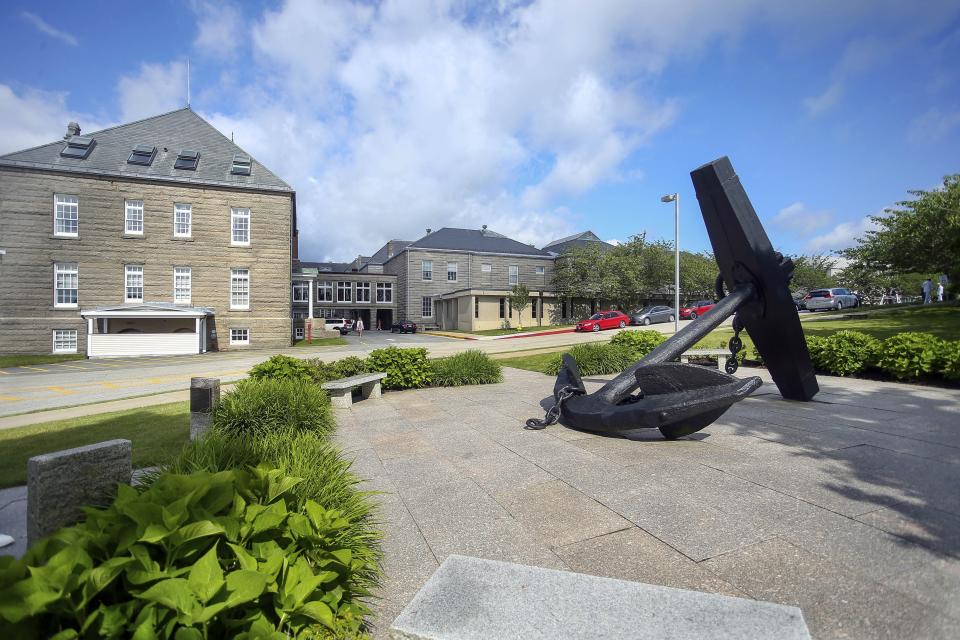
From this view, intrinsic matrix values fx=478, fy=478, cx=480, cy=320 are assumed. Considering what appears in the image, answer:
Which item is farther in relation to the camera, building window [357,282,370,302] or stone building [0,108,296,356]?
building window [357,282,370,302]

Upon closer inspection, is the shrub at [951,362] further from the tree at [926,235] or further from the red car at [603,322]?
the red car at [603,322]

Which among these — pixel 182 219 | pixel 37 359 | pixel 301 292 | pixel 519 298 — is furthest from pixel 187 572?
pixel 301 292

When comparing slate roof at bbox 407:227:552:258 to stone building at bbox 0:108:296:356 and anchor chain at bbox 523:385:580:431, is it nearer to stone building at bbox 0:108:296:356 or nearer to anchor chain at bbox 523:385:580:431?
stone building at bbox 0:108:296:356

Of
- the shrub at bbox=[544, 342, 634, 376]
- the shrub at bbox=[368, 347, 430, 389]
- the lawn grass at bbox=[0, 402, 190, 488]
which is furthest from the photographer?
the shrub at bbox=[544, 342, 634, 376]

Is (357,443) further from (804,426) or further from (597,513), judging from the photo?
(804,426)

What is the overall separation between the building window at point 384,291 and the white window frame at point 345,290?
3.11m

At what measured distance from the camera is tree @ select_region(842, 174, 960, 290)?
22125 mm

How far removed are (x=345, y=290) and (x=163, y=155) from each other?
2664 centimetres

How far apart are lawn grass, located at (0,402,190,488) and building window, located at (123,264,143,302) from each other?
22.2m

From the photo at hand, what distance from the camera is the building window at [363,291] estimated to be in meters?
54.3

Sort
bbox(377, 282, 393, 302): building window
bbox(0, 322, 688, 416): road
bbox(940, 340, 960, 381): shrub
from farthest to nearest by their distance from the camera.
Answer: bbox(377, 282, 393, 302): building window < bbox(0, 322, 688, 416): road < bbox(940, 340, 960, 381): shrub

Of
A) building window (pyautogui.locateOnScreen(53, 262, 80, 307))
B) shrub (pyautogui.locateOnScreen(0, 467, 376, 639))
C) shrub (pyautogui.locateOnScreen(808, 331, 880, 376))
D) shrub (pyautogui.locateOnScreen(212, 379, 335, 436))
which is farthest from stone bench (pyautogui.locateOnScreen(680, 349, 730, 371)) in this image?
building window (pyautogui.locateOnScreen(53, 262, 80, 307))

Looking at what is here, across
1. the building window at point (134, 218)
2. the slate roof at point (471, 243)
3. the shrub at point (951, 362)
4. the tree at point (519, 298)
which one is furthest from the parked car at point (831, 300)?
the building window at point (134, 218)

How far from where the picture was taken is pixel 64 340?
84.3 feet
